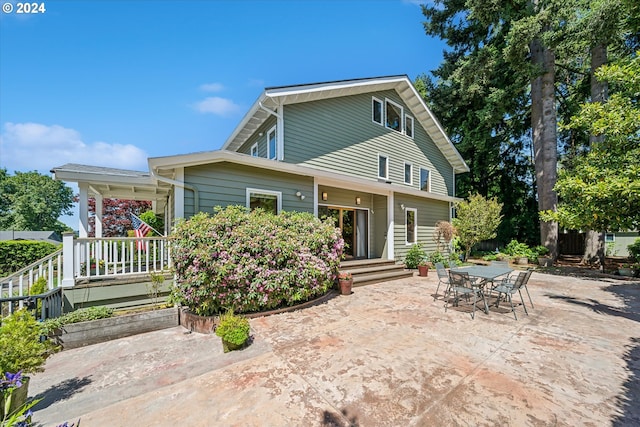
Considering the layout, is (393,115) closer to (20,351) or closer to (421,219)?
(421,219)

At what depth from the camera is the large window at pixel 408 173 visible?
1251 cm

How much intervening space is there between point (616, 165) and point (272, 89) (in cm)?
911

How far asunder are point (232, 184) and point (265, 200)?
108 cm

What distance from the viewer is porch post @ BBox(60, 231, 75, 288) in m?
4.79

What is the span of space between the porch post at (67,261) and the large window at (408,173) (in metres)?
11.9

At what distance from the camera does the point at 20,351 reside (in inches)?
96.0

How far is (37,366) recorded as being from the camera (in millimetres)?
2557

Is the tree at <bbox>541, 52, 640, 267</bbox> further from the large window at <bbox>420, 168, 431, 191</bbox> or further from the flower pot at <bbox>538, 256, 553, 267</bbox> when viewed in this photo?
the flower pot at <bbox>538, 256, 553, 267</bbox>

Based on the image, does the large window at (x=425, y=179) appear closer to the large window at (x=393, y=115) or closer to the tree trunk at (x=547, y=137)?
the large window at (x=393, y=115)

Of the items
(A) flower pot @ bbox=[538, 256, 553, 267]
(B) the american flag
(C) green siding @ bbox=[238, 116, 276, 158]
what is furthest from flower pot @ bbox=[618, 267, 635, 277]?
(B) the american flag

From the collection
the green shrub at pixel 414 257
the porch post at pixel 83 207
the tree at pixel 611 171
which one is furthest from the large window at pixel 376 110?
the porch post at pixel 83 207

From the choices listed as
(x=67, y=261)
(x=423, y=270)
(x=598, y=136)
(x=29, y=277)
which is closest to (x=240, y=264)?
(x=67, y=261)

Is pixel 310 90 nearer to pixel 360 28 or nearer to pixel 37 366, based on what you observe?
pixel 360 28

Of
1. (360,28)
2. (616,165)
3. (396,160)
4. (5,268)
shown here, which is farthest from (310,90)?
(5,268)
